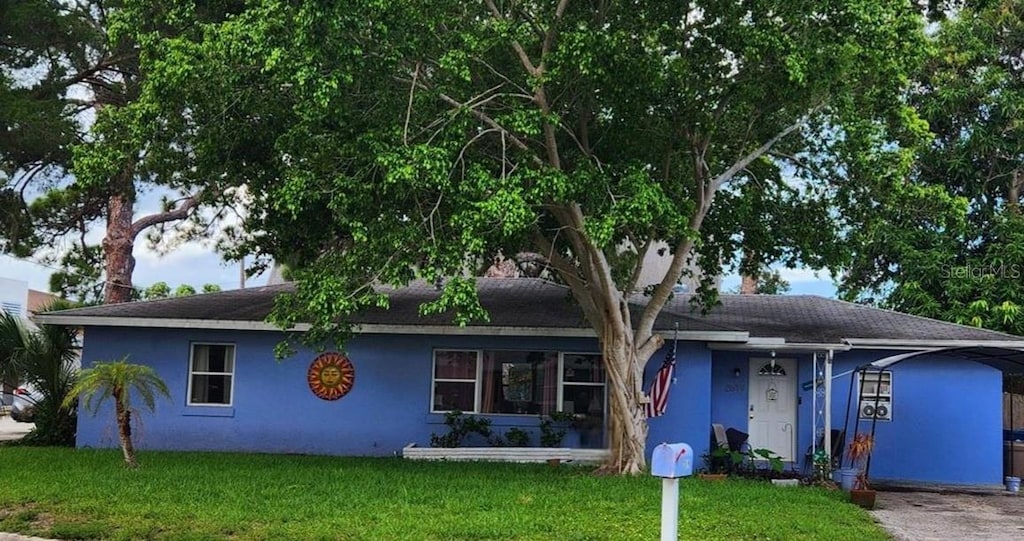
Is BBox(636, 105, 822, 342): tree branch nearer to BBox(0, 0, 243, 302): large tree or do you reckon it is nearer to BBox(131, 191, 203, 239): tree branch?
A: BBox(0, 0, 243, 302): large tree

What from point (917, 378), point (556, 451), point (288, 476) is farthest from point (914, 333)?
point (288, 476)

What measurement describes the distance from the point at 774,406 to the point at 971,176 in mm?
9865

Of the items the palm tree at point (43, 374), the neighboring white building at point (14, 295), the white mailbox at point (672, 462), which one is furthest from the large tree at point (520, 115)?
the neighboring white building at point (14, 295)

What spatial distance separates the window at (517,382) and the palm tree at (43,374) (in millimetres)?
7759

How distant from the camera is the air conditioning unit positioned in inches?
645

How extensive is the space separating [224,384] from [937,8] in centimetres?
1434

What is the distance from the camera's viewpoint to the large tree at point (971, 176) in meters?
20.8

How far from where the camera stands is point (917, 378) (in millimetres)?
16250

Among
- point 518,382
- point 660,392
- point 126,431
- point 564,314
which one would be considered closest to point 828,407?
point 660,392

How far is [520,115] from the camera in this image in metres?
11.7

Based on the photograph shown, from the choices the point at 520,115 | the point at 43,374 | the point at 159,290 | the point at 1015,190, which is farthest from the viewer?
the point at 159,290

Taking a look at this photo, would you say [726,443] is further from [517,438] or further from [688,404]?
[517,438]

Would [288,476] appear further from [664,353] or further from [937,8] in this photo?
[937,8]

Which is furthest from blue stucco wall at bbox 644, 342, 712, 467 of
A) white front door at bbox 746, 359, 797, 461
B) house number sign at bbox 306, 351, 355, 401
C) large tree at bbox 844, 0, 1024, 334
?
large tree at bbox 844, 0, 1024, 334
